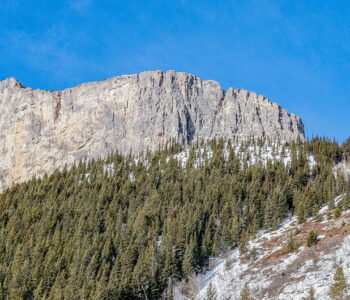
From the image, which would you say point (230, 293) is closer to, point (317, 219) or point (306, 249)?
point (306, 249)

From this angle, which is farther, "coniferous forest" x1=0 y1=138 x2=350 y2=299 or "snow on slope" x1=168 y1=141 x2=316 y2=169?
"snow on slope" x1=168 y1=141 x2=316 y2=169

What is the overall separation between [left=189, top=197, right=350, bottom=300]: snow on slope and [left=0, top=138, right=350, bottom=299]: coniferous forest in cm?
441

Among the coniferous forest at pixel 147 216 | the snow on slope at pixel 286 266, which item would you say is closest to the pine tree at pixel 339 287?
the snow on slope at pixel 286 266

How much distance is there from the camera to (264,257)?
6675 cm

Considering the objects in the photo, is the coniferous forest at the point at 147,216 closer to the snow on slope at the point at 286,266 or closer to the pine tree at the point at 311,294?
the snow on slope at the point at 286,266

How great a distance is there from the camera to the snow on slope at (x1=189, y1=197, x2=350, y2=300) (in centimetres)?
4678

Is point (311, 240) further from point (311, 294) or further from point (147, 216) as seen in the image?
point (147, 216)

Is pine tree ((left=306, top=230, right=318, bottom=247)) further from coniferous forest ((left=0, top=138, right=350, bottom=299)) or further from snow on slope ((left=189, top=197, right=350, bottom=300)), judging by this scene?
coniferous forest ((left=0, top=138, right=350, bottom=299))

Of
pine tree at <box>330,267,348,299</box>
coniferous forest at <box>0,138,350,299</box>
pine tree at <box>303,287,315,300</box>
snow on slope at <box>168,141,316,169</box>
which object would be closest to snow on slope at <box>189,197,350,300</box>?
pine tree at <box>303,287,315,300</box>

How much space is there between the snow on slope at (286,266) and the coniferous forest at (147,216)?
441 cm

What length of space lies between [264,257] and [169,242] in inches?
891

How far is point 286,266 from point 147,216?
51224 millimetres

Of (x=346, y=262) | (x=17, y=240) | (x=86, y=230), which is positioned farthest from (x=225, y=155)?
(x=346, y=262)

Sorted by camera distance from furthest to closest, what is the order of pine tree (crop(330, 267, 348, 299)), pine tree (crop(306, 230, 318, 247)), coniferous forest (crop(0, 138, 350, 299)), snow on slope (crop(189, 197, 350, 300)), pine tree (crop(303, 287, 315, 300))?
coniferous forest (crop(0, 138, 350, 299)) → pine tree (crop(306, 230, 318, 247)) → snow on slope (crop(189, 197, 350, 300)) → pine tree (crop(303, 287, 315, 300)) → pine tree (crop(330, 267, 348, 299))
